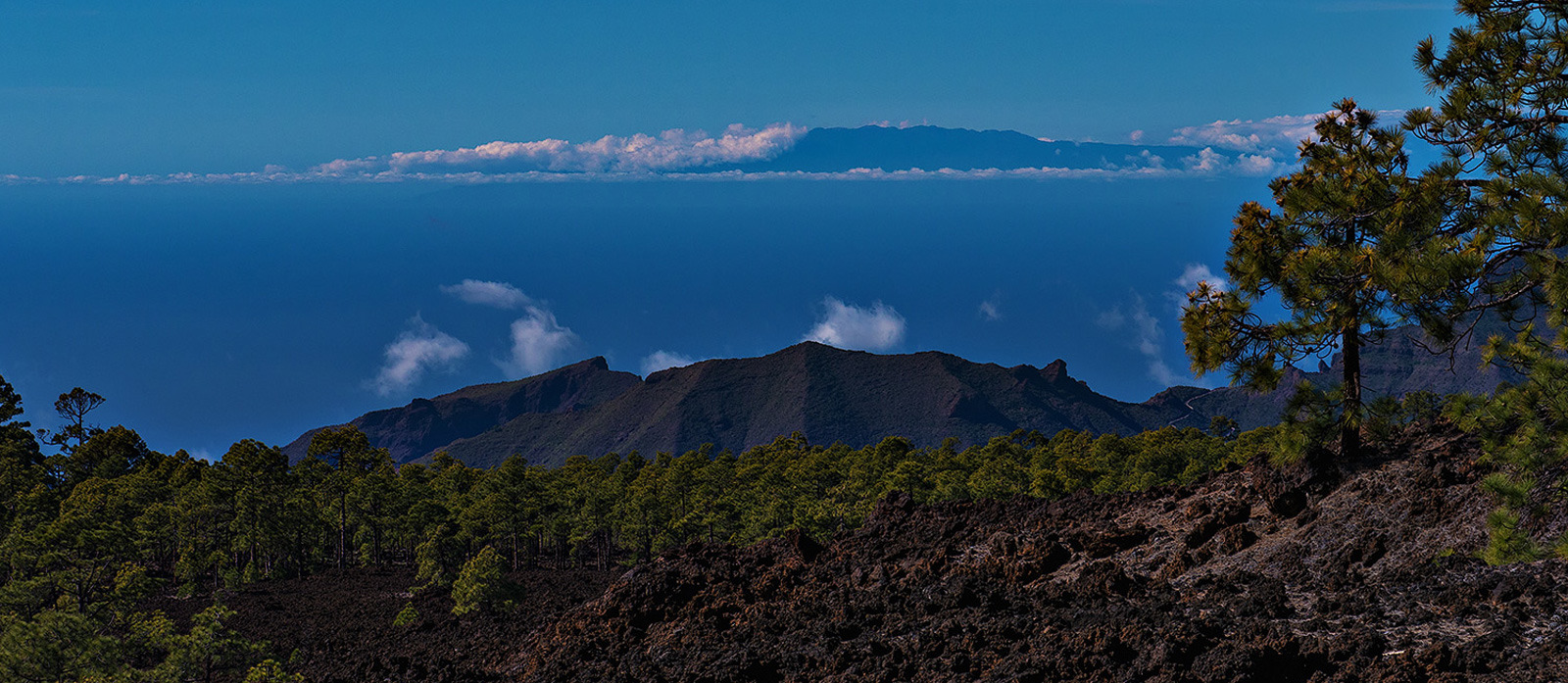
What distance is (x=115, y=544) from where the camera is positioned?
50031mm

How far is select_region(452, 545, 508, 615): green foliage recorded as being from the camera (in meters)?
35.9

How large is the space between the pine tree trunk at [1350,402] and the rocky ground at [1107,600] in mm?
488

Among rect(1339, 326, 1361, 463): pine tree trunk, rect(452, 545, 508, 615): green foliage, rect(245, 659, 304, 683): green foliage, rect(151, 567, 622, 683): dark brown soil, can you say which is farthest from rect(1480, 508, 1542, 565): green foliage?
rect(452, 545, 508, 615): green foliage

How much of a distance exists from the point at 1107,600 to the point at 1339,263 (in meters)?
6.27

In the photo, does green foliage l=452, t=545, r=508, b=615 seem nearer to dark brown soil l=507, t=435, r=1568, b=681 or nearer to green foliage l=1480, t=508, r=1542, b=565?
dark brown soil l=507, t=435, r=1568, b=681

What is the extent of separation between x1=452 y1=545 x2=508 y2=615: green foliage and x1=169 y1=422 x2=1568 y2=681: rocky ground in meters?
7.23

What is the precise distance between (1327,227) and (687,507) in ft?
176

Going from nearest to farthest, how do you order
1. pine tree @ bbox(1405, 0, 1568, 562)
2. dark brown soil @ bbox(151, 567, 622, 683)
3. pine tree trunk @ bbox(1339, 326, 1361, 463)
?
pine tree @ bbox(1405, 0, 1568, 562)
pine tree trunk @ bbox(1339, 326, 1361, 463)
dark brown soil @ bbox(151, 567, 622, 683)

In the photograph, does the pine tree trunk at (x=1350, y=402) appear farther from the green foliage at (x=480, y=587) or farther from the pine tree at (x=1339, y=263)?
the green foliage at (x=480, y=587)

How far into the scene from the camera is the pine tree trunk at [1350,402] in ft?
58.9

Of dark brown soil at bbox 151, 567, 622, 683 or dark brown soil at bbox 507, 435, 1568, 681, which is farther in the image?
dark brown soil at bbox 151, 567, 622, 683

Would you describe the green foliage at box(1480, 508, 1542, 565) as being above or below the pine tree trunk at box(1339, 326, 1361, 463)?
below

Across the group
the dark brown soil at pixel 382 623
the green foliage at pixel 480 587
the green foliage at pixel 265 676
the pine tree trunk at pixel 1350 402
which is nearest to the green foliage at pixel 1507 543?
the pine tree trunk at pixel 1350 402

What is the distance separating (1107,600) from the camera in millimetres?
17234
